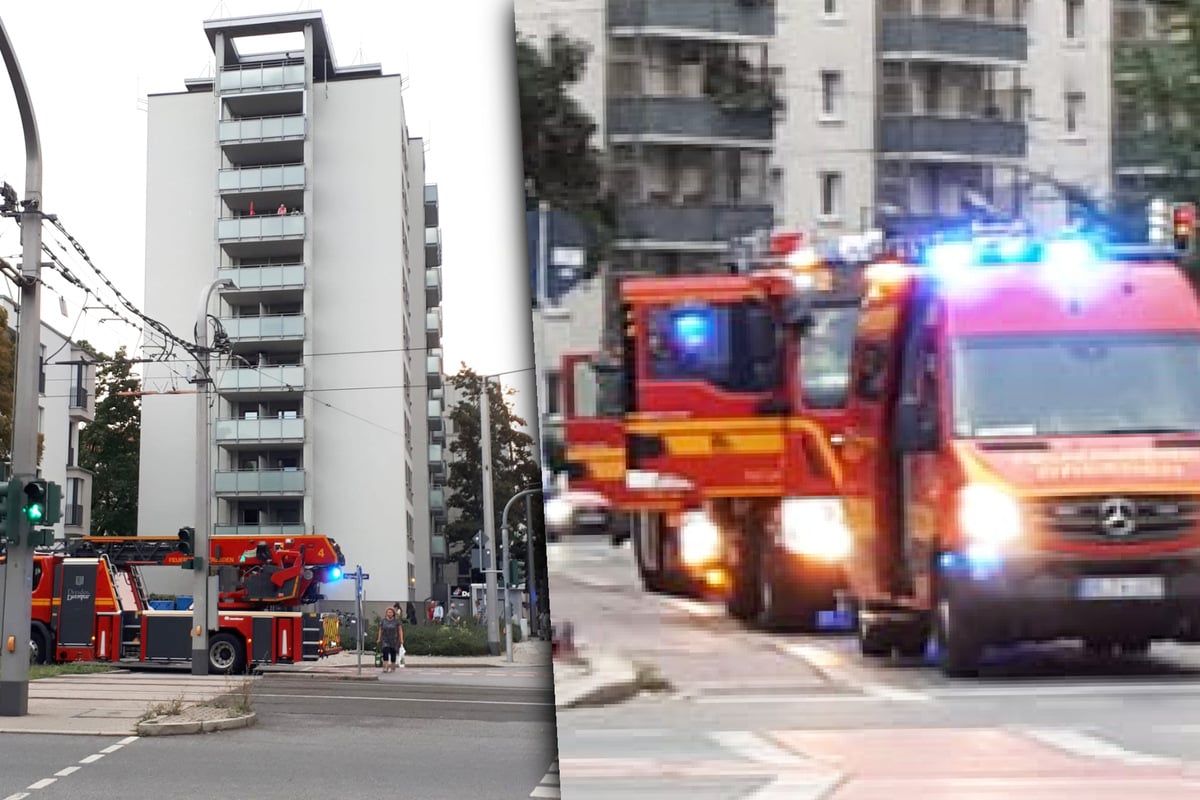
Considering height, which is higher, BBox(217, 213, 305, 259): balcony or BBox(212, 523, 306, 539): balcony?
BBox(217, 213, 305, 259): balcony

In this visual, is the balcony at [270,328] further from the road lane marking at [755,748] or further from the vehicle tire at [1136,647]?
the vehicle tire at [1136,647]

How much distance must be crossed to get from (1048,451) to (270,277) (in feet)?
149

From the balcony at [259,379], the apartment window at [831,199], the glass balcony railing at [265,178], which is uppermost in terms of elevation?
the glass balcony railing at [265,178]

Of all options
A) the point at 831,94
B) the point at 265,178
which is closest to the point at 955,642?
the point at 831,94

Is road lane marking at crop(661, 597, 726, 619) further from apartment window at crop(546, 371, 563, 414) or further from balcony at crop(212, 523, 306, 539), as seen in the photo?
balcony at crop(212, 523, 306, 539)

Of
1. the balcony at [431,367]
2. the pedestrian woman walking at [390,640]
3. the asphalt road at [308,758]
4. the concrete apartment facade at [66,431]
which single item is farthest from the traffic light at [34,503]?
the concrete apartment facade at [66,431]

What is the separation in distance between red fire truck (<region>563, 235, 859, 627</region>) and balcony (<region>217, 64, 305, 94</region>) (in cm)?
4597

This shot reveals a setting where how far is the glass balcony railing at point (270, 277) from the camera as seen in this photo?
148ft

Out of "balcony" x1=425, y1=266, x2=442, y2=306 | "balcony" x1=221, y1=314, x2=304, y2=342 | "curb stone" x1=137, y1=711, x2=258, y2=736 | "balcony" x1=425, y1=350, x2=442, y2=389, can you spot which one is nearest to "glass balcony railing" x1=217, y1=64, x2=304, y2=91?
"balcony" x1=221, y1=314, x2=304, y2=342

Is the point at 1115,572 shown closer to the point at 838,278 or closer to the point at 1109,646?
the point at 1109,646

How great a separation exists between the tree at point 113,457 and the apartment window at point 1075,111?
60.4m

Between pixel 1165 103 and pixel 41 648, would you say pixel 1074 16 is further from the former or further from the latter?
pixel 41 648

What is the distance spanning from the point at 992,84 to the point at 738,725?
650mm

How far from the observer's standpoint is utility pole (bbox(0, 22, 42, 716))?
1512cm
